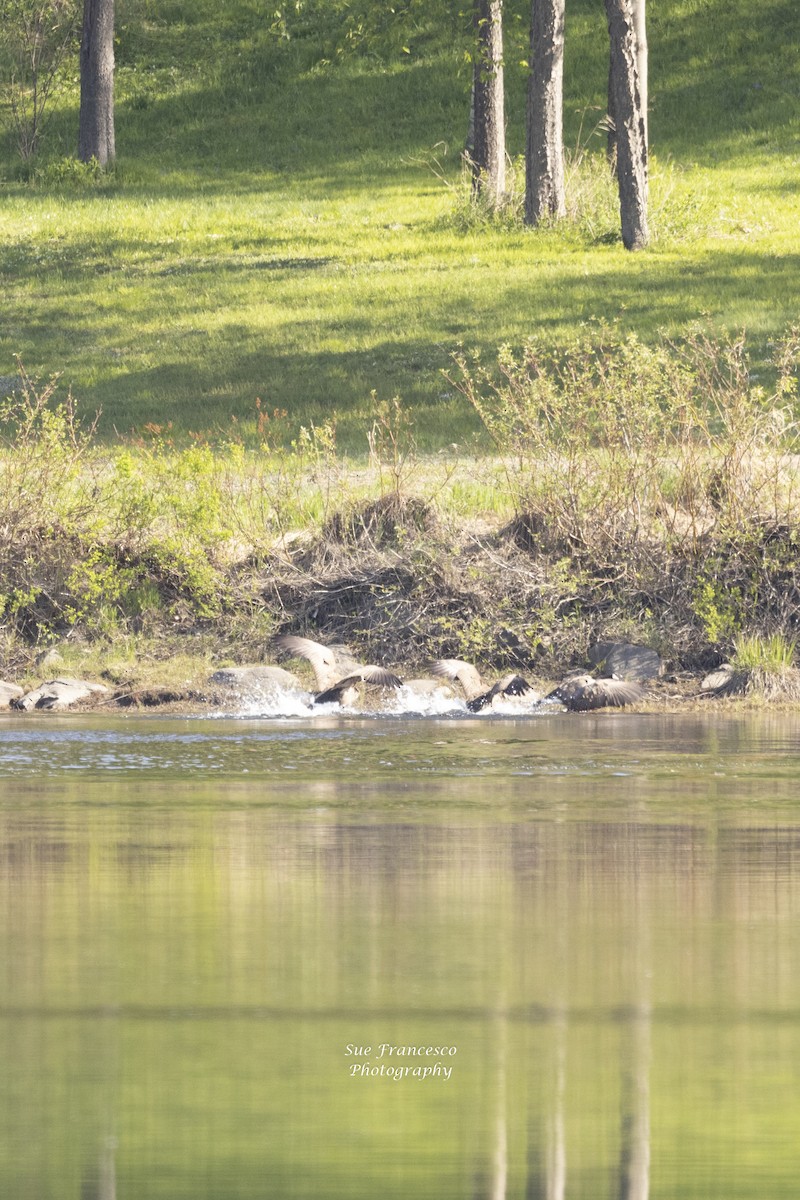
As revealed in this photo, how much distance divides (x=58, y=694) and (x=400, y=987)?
945 centimetres

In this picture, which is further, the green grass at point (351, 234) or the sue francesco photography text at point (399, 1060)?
the green grass at point (351, 234)

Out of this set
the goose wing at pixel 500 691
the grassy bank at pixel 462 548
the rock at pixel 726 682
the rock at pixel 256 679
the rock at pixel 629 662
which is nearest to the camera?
the goose wing at pixel 500 691

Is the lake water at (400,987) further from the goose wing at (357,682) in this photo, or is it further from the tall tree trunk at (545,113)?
the tall tree trunk at (545,113)

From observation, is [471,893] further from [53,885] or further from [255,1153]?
[255,1153]

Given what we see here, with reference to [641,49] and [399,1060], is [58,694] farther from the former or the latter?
[641,49]

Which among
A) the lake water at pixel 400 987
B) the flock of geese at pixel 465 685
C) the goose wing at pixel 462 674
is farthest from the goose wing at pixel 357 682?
the lake water at pixel 400 987

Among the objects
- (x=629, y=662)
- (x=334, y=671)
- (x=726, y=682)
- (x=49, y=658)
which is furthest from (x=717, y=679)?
(x=49, y=658)

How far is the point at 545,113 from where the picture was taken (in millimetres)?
30906

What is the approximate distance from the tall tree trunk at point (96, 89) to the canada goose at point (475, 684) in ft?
89.0

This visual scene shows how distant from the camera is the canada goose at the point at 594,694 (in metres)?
15.1

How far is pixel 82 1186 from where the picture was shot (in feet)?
14.8

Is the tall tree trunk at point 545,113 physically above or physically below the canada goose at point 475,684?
above

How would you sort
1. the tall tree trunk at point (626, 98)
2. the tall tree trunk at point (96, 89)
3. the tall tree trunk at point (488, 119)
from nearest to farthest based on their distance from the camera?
the tall tree trunk at point (626, 98), the tall tree trunk at point (488, 119), the tall tree trunk at point (96, 89)

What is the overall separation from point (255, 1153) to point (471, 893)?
303 cm
